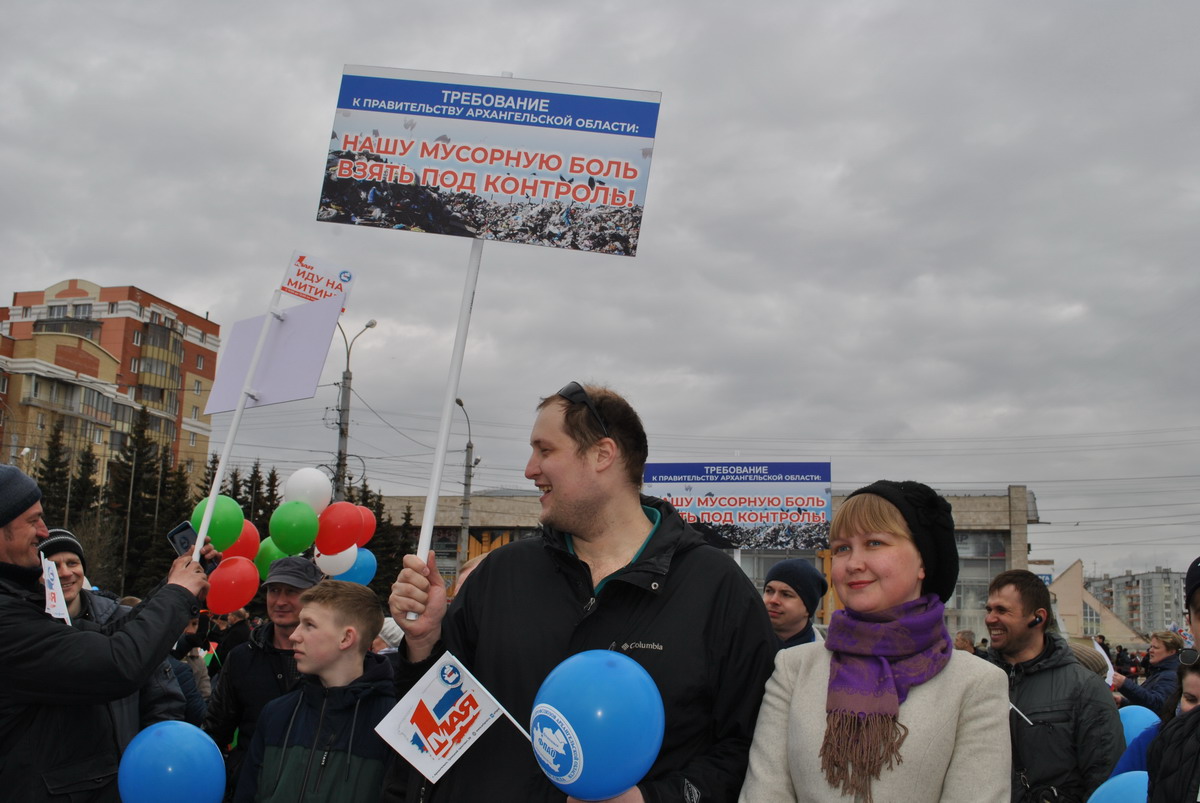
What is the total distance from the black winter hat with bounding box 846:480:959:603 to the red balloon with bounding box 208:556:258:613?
252 inches

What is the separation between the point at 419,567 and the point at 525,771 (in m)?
0.71

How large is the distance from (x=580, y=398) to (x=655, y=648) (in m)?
0.84

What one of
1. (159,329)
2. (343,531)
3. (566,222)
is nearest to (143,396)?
(159,329)

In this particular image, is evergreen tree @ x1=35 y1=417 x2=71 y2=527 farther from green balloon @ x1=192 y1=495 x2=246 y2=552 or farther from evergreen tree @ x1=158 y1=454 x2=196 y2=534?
green balloon @ x1=192 y1=495 x2=246 y2=552

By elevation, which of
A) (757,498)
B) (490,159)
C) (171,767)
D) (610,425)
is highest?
(490,159)

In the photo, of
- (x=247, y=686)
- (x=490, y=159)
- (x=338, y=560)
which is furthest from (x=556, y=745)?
(x=338, y=560)

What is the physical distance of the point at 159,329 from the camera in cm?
8569

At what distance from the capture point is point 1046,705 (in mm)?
4848

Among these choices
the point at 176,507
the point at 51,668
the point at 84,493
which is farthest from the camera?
the point at 84,493

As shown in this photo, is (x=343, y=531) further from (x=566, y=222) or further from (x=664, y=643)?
(x=664, y=643)

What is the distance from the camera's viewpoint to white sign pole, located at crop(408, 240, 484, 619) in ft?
11.2

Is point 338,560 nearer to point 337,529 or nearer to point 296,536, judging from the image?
point 296,536

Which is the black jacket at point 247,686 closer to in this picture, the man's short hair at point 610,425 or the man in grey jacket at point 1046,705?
the man's short hair at point 610,425

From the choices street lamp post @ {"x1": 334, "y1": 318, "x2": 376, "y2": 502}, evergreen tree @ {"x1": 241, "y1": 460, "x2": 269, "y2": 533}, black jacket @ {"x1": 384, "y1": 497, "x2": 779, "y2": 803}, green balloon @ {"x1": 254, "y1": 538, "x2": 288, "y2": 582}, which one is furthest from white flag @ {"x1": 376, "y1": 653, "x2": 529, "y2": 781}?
evergreen tree @ {"x1": 241, "y1": 460, "x2": 269, "y2": 533}
